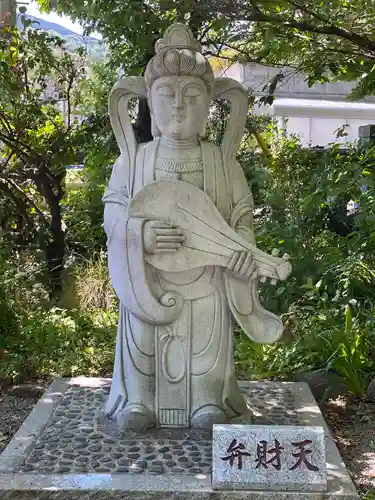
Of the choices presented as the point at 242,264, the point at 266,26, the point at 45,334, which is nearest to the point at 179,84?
the point at 242,264

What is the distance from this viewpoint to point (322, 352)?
15.1ft

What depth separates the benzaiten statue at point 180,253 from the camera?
120 inches

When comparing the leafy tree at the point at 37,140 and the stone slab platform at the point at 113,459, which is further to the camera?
the leafy tree at the point at 37,140

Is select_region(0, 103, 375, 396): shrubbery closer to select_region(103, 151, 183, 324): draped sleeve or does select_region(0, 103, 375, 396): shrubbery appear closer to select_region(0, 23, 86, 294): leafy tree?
select_region(0, 23, 86, 294): leafy tree

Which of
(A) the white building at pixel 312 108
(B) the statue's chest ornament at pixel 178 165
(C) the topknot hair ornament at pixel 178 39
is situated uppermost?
(A) the white building at pixel 312 108

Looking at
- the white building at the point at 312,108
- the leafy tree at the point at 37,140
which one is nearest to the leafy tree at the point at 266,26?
the leafy tree at the point at 37,140

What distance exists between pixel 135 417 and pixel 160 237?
98 centimetres

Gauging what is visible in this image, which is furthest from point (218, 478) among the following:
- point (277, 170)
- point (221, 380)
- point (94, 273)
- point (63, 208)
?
point (63, 208)

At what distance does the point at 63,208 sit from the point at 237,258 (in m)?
5.54

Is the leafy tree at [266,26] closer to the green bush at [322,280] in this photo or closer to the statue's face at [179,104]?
the green bush at [322,280]

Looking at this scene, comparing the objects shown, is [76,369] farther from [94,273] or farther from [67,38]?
[67,38]

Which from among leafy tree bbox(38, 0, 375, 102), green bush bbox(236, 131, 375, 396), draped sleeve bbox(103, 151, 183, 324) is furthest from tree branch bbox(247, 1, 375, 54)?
draped sleeve bbox(103, 151, 183, 324)

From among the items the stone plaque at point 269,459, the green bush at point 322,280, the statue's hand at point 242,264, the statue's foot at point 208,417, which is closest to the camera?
the stone plaque at point 269,459

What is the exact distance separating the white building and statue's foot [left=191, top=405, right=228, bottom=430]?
371 inches
